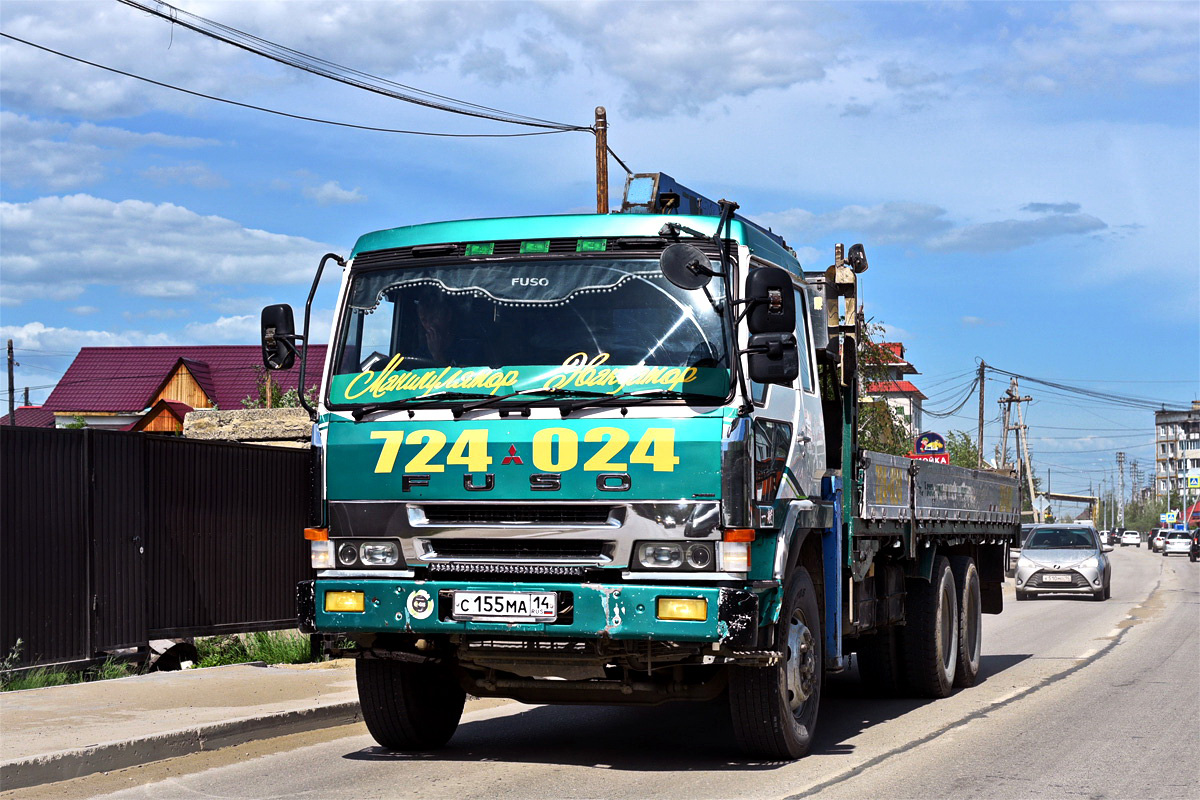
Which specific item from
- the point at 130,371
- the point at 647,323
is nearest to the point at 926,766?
the point at 647,323

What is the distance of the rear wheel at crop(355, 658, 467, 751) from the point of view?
26.2ft

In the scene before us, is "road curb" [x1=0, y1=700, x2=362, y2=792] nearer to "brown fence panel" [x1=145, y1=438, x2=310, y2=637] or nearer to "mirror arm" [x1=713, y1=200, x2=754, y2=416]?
"brown fence panel" [x1=145, y1=438, x2=310, y2=637]

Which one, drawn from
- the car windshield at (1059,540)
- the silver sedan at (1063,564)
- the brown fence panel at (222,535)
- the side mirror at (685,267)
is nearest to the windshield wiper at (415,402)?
the side mirror at (685,267)

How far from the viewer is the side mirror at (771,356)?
6820 mm

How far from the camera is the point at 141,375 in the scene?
60.8m

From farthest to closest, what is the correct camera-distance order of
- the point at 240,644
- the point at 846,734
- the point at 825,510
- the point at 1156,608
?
the point at 1156,608, the point at 240,644, the point at 846,734, the point at 825,510

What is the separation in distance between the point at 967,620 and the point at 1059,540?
58.0ft

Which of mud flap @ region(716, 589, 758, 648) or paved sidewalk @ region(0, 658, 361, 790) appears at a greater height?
mud flap @ region(716, 589, 758, 648)

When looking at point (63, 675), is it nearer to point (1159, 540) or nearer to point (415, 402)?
point (415, 402)

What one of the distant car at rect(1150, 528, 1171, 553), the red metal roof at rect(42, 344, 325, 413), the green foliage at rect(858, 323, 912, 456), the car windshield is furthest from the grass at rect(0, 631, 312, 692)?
the distant car at rect(1150, 528, 1171, 553)

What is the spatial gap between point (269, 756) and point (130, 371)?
56.4 metres

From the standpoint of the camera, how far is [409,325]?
750cm

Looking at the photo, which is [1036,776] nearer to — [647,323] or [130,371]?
[647,323]

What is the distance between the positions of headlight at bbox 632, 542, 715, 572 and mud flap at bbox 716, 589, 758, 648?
176 millimetres
